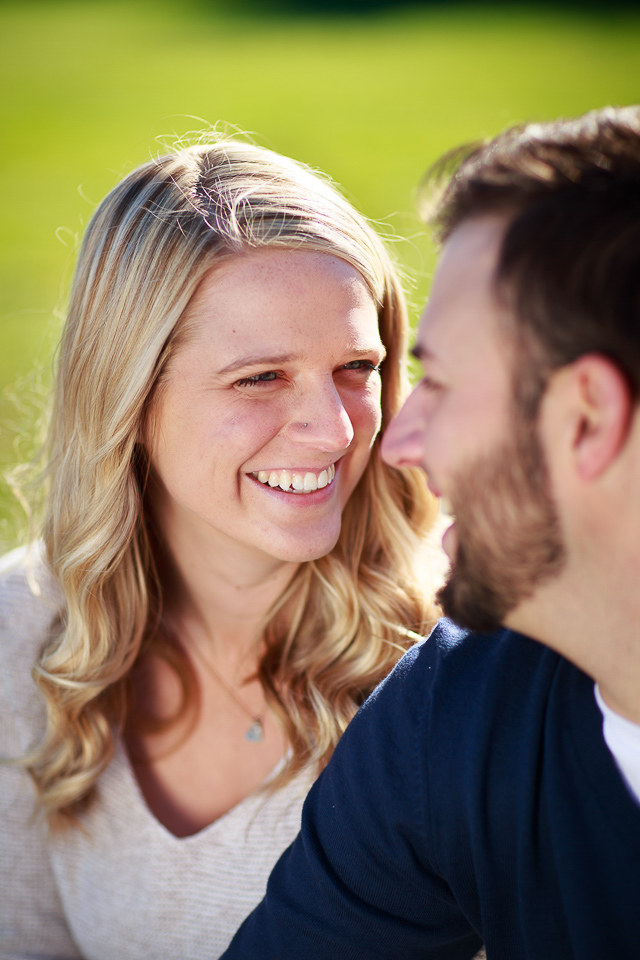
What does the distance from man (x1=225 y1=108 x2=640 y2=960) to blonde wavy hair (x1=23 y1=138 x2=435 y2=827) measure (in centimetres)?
47

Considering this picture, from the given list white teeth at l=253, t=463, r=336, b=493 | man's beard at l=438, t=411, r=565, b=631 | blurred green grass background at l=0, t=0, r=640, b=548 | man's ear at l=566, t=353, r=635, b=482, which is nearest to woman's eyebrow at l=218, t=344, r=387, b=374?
white teeth at l=253, t=463, r=336, b=493

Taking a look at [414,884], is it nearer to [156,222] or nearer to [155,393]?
[155,393]

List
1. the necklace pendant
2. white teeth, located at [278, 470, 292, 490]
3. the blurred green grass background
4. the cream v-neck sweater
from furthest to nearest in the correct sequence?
the blurred green grass background → the necklace pendant → the cream v-neck sweater → white teeth, located at [278, 470, 292, 490]

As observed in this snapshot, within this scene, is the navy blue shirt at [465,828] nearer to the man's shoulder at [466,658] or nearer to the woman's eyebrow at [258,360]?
the man's shoulder at [466,658]

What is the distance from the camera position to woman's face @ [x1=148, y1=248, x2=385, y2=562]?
79.1 inches

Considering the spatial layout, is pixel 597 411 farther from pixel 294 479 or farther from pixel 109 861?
pixel 109 861

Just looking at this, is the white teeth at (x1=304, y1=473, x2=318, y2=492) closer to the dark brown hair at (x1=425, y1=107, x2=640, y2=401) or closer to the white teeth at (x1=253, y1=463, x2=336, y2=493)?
the white teeth at (x1=253, y1=463, x2=336, y2=493)

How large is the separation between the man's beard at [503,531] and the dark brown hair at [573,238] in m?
0.14

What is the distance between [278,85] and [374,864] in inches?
669

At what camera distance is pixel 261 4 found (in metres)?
20.4

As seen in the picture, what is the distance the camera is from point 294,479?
2.11 meters

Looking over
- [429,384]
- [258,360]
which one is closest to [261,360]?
[258,360]

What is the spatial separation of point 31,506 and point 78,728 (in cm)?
70

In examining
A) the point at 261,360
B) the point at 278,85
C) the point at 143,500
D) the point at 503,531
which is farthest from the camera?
the point at 278,85
